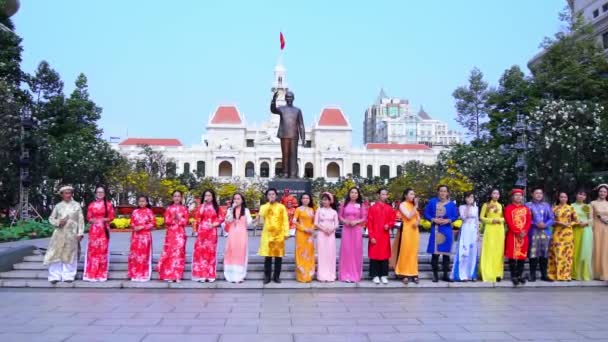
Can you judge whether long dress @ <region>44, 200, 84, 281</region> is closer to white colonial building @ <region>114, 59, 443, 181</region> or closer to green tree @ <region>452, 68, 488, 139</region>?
green tree @ <region>452, 68, 488, 139</region>

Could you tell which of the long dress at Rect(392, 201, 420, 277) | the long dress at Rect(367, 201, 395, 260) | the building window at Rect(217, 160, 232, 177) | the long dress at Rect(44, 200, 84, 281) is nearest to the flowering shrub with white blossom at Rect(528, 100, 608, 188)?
the long dress at Rect(392, 201, 420, 277)

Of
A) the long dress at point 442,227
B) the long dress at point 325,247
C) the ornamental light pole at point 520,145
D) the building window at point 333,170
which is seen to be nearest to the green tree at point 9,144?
the long dress at point 325,247

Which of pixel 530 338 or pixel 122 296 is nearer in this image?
pixel 530 338

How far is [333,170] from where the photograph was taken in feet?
241

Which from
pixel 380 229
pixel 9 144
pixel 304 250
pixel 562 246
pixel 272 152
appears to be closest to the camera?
pixel 380 229

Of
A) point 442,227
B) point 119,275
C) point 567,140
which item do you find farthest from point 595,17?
point 119,275

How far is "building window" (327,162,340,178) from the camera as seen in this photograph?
239 feet

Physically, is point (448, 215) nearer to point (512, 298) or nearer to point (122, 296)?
point (512, 298)

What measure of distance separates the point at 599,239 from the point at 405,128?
323ft

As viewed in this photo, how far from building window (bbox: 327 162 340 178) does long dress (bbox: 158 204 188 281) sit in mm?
64803

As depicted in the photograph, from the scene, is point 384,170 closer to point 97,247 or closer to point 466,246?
point 466,246

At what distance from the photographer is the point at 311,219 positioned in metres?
8.14

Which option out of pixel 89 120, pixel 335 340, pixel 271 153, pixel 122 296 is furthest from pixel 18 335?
pixel 271 153

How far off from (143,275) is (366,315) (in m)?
3.71
